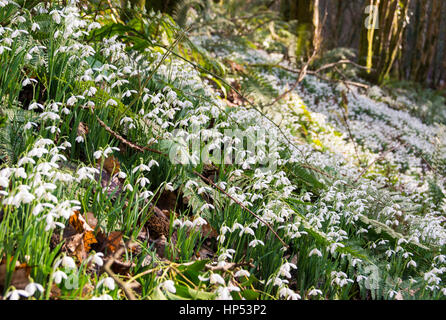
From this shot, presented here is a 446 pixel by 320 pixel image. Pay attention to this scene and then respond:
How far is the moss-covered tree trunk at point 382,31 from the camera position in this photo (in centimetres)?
1120

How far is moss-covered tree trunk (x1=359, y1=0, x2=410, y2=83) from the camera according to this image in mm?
11195

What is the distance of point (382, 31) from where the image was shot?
12.2m

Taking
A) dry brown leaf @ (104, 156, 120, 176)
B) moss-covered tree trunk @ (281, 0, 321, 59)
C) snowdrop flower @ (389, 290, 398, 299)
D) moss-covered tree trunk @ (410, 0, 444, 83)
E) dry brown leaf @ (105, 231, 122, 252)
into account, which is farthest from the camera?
moss-covered tree trunk @ (410, 0, 444, 83)

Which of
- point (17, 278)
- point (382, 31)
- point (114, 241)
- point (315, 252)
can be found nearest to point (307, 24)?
point (382, 31)

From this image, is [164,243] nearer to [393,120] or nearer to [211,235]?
[211,235]

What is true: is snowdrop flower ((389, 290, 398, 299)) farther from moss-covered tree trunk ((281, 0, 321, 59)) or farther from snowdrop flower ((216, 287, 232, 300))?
moss-covered tree trunk ((281, 0, 321, 59))

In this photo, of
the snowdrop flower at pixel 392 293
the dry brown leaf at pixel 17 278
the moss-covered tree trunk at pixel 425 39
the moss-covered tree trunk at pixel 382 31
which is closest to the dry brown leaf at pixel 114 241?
the dry brown leaf at pixel 17 278

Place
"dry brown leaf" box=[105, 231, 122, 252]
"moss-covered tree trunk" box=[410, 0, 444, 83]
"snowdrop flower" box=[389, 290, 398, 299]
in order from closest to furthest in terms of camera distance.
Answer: "dry brown leaf" box=[105, 231, 122, 252], "snowdrop flower" box=[389, 290, 398, 299], "moss-covered tree trunk" box=[410, 0, 444, 83]

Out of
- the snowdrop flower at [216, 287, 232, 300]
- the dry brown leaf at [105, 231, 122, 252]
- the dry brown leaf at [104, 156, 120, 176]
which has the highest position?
the dry brown leaf at [104, 156, 120, 176]

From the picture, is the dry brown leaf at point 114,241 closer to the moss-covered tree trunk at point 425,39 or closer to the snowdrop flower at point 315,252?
the snowdrop flower at point 315,252

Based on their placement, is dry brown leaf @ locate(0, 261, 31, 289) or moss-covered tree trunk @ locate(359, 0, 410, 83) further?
moss-covered tree trunk @ locate(359, 0, 410, 83)

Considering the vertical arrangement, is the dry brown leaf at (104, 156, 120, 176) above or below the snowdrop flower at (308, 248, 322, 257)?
above

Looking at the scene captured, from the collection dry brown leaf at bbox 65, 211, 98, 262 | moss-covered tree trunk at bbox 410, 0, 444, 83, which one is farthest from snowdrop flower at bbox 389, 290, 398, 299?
moss-covered tree trunk at bbox 410, 0, 444, 83
